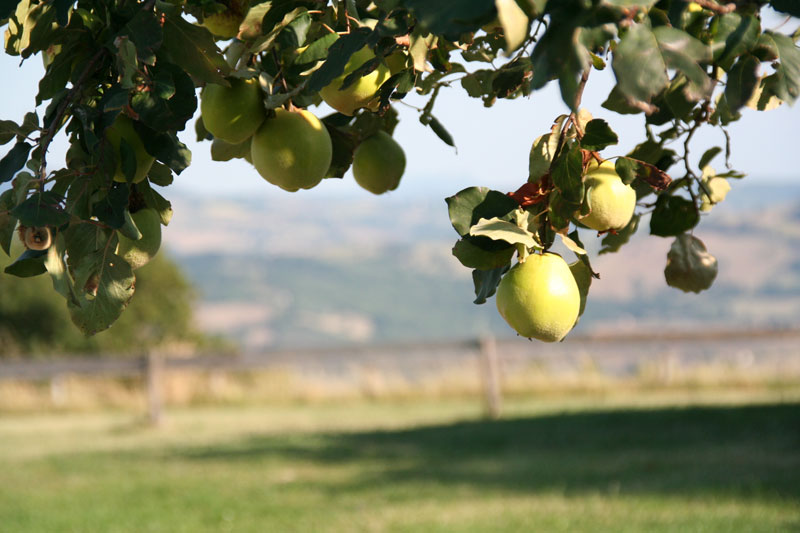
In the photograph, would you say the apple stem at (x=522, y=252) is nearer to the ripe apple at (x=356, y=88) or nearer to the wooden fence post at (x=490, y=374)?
the ripe apple at (x=356, y=88)

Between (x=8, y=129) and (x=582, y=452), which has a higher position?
(x=8, y=129)

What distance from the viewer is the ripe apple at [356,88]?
3.48 feet

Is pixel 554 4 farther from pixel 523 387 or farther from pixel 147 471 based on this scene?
pixel 523 387

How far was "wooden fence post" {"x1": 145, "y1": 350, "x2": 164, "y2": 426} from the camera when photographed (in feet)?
32.2

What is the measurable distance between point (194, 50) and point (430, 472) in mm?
5589

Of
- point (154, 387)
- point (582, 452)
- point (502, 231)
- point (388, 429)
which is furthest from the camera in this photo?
point (154, 387)

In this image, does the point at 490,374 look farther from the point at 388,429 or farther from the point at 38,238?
the point at 38,238

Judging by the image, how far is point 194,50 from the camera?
3.25ft

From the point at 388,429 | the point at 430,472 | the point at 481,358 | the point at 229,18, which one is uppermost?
the point at 229,18

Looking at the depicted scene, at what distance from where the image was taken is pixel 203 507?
532 centimetres

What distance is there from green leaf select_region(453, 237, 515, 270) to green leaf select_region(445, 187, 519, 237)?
0.5 inches

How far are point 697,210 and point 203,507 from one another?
456 centimetres

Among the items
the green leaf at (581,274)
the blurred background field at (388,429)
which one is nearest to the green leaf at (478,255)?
the green leaf at (581,274)

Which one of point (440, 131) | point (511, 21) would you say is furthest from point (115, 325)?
point (511, 21)
